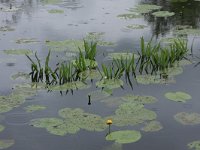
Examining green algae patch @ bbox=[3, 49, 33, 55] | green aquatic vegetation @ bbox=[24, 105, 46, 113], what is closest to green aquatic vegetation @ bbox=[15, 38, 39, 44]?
green algae patch @ bbox=[3, 49, 33, 55]

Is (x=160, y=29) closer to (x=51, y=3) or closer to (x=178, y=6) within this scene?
(x=178, y=6)

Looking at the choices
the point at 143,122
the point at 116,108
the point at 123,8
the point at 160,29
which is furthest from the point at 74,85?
the point at 123,8

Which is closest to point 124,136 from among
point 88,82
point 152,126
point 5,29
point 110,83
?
point 152,126

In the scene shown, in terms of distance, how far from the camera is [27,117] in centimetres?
452

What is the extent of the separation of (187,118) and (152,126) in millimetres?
456

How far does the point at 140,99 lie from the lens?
16.0 feet

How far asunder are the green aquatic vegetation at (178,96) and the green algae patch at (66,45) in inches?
88.7

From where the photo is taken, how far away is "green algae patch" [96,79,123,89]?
17.3 feet

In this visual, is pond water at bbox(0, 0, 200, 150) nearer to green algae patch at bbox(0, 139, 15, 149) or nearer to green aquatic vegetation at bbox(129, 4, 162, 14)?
green algae patch at bbox(0, 139, 15, 149)

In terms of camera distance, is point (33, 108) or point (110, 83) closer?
point (33, 108)

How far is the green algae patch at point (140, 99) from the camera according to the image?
15.8ft

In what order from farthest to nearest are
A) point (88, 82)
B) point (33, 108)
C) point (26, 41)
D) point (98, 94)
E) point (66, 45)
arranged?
point (26, 41) → point (66, 45) → point (88, 82) → point (98, 94) → point (33, 108)

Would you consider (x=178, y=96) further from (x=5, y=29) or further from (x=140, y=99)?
(x=5, y=29)

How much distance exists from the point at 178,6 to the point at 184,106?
5891 mm
